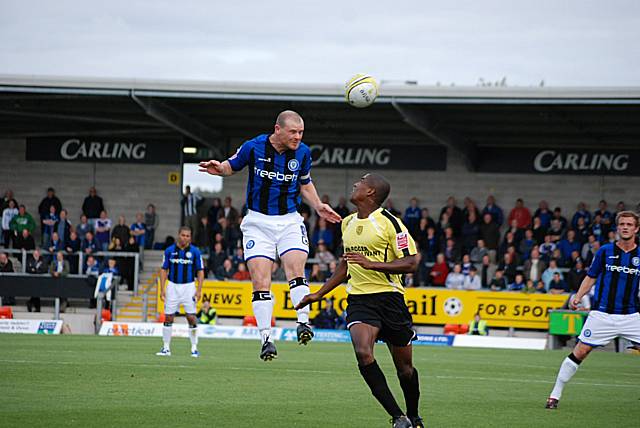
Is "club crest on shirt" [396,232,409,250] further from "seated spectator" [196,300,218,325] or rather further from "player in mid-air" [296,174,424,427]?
"seated spectator" [196,300,218,325]

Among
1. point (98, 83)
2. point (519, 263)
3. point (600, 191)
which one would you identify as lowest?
point (519, 263)

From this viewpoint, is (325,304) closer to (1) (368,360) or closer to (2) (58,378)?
(2) (58,378)

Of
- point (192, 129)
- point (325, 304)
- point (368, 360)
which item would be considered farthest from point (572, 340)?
point (368, 360)

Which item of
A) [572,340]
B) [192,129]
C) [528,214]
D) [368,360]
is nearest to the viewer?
[368,360]

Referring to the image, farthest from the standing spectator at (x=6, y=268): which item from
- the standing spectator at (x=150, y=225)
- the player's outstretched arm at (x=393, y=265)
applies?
the player's outstretched arm at (x=393, y=265)

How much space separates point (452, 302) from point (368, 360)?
2122cm

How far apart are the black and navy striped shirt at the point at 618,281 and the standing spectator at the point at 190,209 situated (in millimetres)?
25060

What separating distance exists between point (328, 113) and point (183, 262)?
15433 millimetres

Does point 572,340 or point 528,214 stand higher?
point 528,214

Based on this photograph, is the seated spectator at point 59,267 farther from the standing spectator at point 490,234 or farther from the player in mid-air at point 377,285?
the player in mid-air at point 377,285

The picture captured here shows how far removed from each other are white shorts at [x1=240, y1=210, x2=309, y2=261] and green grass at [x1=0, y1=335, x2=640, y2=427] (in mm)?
1756

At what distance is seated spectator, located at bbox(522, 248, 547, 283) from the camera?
30188mm

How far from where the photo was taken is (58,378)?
13.1m

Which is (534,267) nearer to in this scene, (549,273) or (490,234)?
(549,273)
